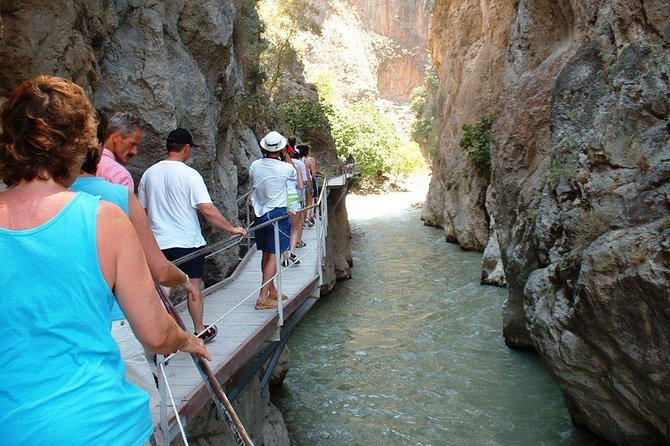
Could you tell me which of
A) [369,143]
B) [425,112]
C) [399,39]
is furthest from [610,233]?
[399,39]

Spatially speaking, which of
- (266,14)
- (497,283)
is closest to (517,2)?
(497,283)

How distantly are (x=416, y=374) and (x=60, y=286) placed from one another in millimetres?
9634

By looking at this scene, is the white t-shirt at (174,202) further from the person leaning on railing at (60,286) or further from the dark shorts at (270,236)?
the person leaning on railing at (60,286)

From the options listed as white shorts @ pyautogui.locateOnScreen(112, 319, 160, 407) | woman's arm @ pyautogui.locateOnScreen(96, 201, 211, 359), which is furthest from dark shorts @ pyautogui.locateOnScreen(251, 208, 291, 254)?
woman's arm @ pyautogui.locateOnScreen(96, 201, 211, 359)

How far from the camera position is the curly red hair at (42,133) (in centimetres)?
164

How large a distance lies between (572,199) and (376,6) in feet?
254

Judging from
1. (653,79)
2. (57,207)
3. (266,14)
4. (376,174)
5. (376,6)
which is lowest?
(376,174)

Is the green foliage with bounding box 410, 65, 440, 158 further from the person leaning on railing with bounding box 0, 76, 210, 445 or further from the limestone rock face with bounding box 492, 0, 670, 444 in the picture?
the person leaning on railing with bounding box 0, 76, 210, 445

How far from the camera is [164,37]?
8445 millimetres

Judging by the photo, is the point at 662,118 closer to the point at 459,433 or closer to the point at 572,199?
the point at 572,199

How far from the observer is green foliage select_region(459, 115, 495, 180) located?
19703 millimetres

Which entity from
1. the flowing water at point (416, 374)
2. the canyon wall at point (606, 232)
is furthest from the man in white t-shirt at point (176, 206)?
the flowing water at point (416, 374)

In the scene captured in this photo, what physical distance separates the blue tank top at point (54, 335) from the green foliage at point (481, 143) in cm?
1883

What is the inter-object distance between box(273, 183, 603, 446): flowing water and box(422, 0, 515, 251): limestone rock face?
4.01m
